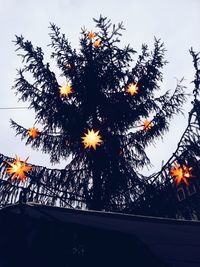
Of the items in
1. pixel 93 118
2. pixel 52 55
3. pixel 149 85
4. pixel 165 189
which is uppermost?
pixel 52 55

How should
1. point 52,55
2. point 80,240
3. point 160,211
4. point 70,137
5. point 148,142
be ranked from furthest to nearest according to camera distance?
point 52,55
point 148,142
point 70,137
point 160,211
point 80,240

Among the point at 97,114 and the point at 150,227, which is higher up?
the point at 97,114

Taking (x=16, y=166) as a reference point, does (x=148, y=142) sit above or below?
above

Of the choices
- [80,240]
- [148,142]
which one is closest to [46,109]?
[148,142]

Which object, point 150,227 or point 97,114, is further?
point 97,114

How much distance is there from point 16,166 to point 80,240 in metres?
2.67

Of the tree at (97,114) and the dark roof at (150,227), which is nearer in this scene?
the dark roof at (150,227)

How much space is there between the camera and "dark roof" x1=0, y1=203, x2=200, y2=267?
291cm

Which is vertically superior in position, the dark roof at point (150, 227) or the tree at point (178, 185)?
the tree at point (178, 185)

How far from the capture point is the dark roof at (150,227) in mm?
2906

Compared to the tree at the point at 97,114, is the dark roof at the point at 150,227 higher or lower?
lower

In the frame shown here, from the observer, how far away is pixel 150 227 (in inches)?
124

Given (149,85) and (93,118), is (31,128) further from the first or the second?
(149,85)

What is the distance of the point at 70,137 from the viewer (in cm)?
655
